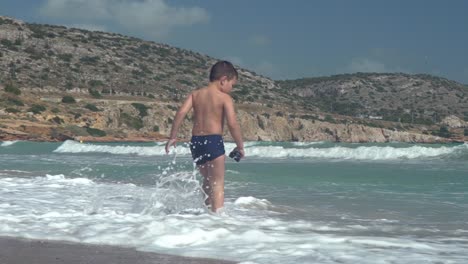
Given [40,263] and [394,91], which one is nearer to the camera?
[40,263]

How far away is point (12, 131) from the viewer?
3969 centimetres

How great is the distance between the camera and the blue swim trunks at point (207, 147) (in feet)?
21.0

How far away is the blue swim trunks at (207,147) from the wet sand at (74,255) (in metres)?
2.00

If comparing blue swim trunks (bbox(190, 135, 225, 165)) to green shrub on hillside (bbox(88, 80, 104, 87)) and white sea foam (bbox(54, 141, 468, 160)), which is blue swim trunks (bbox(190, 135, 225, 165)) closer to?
white sea foam (bbox(54, 141, 468, 160))

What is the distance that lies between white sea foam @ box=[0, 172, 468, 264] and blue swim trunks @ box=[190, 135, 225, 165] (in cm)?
63

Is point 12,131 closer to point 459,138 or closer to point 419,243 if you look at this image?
point 419,243

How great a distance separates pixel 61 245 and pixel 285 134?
6098 cm

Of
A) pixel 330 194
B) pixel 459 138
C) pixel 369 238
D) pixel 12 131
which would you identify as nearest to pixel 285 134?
pixel 459 138

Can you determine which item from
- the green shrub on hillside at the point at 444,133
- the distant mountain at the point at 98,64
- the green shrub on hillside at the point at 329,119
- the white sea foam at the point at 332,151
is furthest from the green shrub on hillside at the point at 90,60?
the green shrub on hillside at the point at 444,133

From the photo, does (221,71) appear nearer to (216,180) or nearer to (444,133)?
(216,180)

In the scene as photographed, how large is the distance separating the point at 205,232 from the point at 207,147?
1.47 m

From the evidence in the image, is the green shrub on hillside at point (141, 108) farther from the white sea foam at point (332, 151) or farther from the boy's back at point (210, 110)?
the boy's back at point (210, 110)

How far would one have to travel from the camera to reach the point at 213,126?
21.2 ft

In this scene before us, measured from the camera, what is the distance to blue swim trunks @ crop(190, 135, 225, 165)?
641cm
